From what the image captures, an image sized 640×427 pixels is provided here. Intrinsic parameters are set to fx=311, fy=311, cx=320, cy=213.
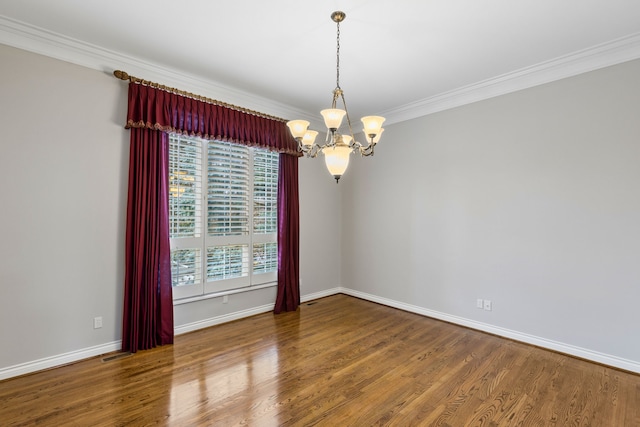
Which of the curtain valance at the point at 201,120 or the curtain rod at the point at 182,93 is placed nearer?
the curtain rod at the point at 182,93

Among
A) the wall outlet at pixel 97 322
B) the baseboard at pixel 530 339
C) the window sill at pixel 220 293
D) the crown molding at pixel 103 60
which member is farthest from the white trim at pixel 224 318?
the crown molding at pixel 103 60

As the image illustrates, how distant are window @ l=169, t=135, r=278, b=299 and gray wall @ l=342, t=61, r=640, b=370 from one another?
1.83 m

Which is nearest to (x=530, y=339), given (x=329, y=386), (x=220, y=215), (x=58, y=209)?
(x=329, y=386)

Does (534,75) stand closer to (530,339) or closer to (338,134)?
(338,134)

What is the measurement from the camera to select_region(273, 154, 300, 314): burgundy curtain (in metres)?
4.46

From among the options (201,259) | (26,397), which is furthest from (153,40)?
(26,397)

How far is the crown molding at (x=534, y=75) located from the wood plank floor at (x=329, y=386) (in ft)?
9.46

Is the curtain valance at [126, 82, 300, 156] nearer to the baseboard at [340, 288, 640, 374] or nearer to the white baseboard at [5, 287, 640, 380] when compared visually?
the white baseboard at [5, 287, 640, 380]

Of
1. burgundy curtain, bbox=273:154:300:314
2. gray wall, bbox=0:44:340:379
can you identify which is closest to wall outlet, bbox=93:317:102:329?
gray wall, bbox=0:44:340:379

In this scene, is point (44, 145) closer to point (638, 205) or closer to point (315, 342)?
point (315, 342)

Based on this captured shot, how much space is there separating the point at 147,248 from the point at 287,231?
1832 mm

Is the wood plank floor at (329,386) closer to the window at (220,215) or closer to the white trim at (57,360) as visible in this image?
the white trim at (57,360)

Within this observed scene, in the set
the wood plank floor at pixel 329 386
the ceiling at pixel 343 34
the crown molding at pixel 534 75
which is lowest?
the wood plank floor at pixel 329 386

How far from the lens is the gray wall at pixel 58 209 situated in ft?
8.68
